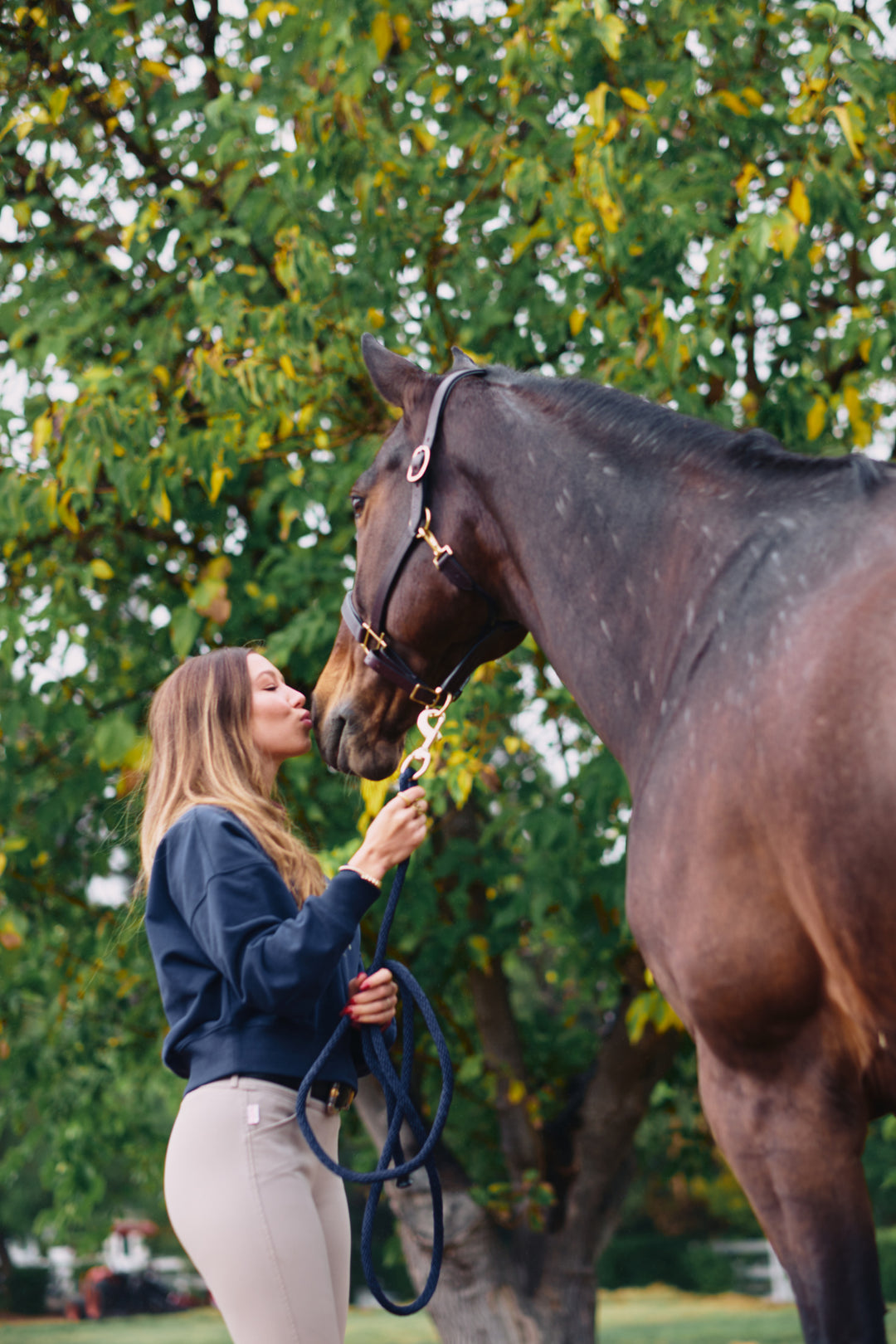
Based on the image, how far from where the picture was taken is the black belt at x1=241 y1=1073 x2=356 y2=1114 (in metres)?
2.26

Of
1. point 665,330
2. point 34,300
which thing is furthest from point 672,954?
point 34,300

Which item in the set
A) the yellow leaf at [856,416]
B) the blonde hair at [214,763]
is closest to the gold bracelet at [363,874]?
the blonde hair at [214,763]

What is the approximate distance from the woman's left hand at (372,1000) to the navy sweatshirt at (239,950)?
0.22 feet

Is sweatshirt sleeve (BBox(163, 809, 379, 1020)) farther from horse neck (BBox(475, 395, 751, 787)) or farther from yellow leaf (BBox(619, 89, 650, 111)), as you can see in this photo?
yellow leaf (BBox(619, 89, 650, 111))

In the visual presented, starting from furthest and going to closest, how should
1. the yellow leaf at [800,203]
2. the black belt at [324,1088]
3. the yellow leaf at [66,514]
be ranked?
the yellow leaf at [66,514], the yellow leaf at [800,203], the black belt at [324,1088]

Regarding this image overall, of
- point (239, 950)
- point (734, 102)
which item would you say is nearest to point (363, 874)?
point (239, 950)

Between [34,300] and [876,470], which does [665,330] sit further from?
[34,300]

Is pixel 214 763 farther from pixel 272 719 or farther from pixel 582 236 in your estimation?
pixel 582 236

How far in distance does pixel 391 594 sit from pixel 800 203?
2.35 m

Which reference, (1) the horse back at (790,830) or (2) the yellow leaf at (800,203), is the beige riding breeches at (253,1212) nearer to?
(1) the horse back at (790,830)

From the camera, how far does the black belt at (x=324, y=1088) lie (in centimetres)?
226

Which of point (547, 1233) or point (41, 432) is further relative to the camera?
point (547, 1233)

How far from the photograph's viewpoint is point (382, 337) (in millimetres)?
5215

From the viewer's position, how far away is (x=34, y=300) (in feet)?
18.7
